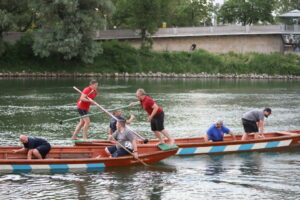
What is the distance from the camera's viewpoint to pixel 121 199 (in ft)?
50.1

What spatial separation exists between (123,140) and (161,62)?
5426 centimetres

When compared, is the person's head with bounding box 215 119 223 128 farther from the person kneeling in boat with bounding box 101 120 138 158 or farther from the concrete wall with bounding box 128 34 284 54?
the concrete wall with bounding box 128 34 284 54

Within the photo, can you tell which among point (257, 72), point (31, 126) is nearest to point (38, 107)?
point (31, 126)

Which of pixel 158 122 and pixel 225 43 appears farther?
pixel 225 43

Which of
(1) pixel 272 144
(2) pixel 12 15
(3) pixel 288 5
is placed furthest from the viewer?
(3) pixel 288 5

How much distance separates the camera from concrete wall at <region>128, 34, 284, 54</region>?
75438mm

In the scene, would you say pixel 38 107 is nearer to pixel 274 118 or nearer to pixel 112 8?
pixel 274 118

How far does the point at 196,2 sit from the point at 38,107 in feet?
184

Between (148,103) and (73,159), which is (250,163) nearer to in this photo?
(148,103)

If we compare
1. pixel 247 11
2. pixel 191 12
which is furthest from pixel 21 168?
pixel 191 12

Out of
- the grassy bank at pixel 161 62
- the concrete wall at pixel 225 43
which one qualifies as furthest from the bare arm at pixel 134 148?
the concrete wall at pixel 225 43

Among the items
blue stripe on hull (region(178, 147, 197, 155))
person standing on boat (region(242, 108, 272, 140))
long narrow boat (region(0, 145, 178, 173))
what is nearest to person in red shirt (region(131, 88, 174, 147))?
long narrow boat (region(0, 145, 178, 173))

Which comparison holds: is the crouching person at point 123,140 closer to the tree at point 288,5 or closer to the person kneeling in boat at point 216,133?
the person kneeling in boat at point 216,133

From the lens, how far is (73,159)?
1794 cm
